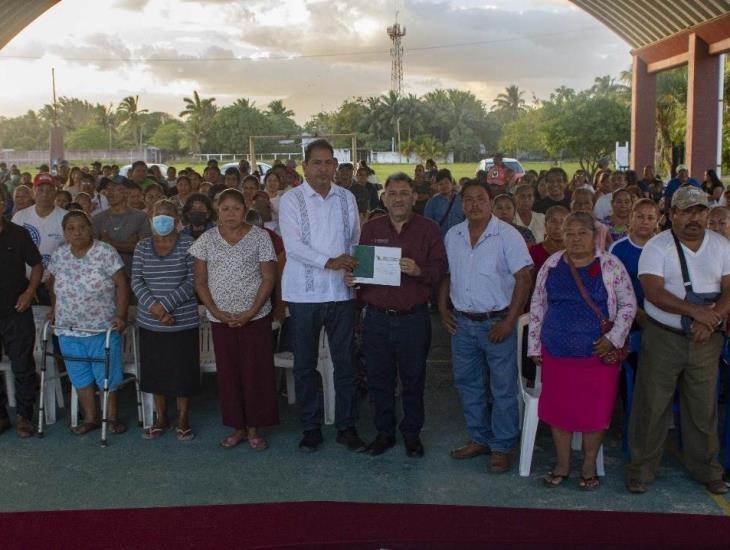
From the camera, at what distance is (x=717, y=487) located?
177 inches

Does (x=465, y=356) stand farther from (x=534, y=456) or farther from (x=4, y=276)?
(x=4, y=276)

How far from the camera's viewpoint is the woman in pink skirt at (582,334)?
4406 millimetres

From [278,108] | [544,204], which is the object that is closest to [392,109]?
[278,108]

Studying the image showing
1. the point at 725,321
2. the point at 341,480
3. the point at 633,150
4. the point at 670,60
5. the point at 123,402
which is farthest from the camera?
the point at 633,150

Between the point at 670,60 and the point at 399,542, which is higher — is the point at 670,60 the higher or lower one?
the higher one

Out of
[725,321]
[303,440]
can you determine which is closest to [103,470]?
[303,440]

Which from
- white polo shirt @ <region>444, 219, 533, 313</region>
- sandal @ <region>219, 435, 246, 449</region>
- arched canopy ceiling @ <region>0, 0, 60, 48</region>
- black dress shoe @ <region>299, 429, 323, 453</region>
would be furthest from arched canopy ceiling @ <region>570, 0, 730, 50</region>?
arched canopy ceiling @ <region>0, 0, 60, 48</region>

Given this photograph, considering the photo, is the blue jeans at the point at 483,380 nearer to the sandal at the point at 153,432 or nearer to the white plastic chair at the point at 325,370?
the white plastic chair at the point at 325,370

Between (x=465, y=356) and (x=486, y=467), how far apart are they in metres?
0.70

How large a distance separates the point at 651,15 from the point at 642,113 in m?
3.42

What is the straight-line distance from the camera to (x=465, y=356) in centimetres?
500

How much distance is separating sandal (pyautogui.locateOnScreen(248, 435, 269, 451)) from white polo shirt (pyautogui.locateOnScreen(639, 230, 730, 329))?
2.66 m

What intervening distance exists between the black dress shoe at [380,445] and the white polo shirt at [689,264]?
6.28ft

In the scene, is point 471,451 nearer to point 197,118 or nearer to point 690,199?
point 690,199
